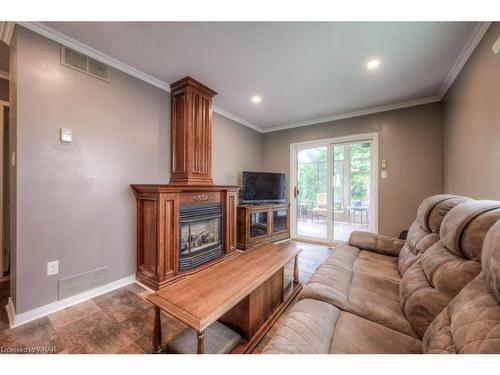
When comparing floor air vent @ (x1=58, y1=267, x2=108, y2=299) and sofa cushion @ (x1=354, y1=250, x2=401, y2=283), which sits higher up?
sofa cushion @ (x1=354, y1=250, x2=401, y2=283)

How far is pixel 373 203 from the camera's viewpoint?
3.44m

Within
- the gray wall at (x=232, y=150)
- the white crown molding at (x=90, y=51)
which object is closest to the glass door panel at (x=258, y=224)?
the gray wall at (x=232, y=150)

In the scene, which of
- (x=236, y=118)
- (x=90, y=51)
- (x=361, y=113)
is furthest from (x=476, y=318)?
(x=236, y=118)

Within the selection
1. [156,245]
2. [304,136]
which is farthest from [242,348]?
[304,136]

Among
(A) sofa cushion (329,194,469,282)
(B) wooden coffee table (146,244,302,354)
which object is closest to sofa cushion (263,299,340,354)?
(B) wooden coffee table (146,244,302,354)

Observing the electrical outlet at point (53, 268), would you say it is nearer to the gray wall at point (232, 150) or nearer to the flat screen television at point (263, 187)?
the gray wall at point (232, 150)

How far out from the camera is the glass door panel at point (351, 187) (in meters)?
3.63

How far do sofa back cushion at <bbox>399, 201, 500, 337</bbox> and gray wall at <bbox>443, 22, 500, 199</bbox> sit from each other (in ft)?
3.08

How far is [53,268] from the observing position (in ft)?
5.73

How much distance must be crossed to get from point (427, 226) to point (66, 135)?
314 centimetres

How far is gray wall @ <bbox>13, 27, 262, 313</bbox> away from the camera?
1.61m

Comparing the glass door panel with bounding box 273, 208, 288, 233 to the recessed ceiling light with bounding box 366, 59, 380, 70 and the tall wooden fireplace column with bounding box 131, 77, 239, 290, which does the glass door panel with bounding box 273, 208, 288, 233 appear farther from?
the recessed ceiling light with bounding box 366, 59, 380, 70

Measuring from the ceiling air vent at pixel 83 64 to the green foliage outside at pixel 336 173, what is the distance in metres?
3.51
